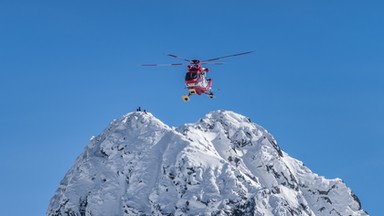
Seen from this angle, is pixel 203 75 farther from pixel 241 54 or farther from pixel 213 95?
pixel 241 54

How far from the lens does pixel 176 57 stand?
136125 millimetres

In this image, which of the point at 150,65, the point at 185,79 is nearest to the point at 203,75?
the point at 185,79

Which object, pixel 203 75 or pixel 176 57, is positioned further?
pixel 203 75

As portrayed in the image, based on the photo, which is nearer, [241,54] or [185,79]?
[241,54]

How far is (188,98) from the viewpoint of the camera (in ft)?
473

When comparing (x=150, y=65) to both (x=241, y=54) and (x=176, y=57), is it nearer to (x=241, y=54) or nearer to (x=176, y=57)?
(x=176, y=57)

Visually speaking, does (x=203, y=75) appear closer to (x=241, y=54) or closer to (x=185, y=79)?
(x=185, y=79)

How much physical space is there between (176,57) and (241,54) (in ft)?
34.5

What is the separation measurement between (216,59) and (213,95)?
9.84 m

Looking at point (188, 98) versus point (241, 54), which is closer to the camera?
point (241, 54)

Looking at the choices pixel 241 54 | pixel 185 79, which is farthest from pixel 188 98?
pixel 241 54

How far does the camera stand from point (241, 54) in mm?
132500

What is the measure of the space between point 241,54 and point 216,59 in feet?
22.0

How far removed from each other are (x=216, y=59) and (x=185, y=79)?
8.03 meters
